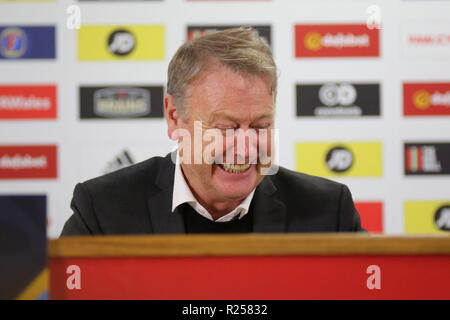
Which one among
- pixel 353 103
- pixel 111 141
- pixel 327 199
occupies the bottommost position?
pixel 327 199

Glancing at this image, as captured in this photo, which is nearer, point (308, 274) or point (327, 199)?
point (308, 274)

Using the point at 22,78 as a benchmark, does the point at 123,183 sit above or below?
below

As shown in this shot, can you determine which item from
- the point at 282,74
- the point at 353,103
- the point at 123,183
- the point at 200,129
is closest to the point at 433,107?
the point at 353,103

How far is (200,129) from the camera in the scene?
1359mm

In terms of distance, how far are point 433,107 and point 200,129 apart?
45.1 inches

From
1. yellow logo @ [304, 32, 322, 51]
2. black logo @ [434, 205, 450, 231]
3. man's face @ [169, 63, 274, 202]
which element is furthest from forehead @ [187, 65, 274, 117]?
black logo @ [434, 205, 450, 231]

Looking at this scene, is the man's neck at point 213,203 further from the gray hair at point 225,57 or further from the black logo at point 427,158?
the black logo at point 427,158

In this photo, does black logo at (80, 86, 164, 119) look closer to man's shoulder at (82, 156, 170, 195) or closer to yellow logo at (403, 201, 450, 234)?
man's shoulder at (82, 156, 170, 195)

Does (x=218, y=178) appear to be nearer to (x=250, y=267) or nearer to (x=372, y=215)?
(x=250, y=267)

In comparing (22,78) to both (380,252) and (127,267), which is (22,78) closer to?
(127,267)

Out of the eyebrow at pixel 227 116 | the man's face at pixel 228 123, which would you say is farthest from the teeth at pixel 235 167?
the eyebrow at pixel 227 116

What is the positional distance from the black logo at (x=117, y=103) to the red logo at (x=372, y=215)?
814 mm

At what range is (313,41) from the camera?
212cm

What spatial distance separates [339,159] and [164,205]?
0.99m
